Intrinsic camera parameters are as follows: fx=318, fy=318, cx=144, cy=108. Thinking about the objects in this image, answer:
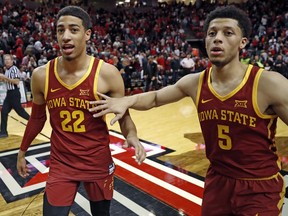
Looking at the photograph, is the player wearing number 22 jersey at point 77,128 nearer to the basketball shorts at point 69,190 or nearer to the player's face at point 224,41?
the basketball shorts at point 69,190

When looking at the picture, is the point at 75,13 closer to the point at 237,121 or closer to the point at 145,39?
the point at 237,121

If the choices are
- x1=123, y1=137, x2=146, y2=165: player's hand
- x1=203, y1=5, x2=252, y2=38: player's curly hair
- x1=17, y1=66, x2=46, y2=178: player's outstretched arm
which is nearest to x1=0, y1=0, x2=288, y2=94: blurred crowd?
x1=17, y1=66, x2=46, y2=178: player's outstretched arm

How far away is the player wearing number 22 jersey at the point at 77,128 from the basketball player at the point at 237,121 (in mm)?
243

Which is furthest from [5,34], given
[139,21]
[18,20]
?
[139,21]

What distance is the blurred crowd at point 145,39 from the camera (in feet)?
39.7

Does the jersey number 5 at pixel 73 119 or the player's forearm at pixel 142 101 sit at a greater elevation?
the player's forearm at pixel 142 101

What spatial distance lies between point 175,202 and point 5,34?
11.9 metres

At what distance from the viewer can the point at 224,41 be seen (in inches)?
73.3

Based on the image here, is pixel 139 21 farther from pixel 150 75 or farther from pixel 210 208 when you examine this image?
pixel 210 208

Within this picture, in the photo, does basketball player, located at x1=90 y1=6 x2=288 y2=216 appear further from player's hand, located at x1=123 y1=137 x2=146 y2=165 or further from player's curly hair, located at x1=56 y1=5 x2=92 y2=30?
player's curly hair, located at x1=56 y1=5 x2=92 y2=30

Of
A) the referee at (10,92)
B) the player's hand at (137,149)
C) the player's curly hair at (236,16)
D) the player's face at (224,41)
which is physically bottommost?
the referee at (10,92)

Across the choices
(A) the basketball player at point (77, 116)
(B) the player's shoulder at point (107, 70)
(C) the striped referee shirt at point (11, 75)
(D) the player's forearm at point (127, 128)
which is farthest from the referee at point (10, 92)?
(D) the player's forearm at point (127, 128)

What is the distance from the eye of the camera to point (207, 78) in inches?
81.4

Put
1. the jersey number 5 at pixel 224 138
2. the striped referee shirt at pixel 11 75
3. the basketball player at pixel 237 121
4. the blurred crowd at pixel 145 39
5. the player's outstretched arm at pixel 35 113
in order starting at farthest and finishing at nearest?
the blurred crowd at pixel 145 39 < the striped referee shirt at pixel 11 75 < the player's outstretched arm at pixel 35 113 < the jersey number 5 at pixel 224 138 < the basketball player at pixel 237 121
